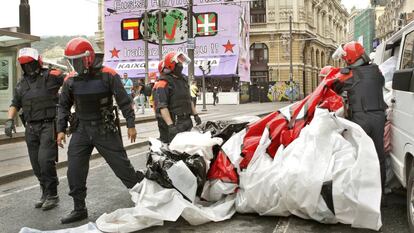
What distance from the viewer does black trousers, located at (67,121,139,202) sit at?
491cm

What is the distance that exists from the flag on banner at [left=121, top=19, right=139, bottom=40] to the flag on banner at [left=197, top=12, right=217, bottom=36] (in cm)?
794

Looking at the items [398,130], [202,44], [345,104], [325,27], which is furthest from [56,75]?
[325,27]

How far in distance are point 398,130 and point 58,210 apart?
3.66 m

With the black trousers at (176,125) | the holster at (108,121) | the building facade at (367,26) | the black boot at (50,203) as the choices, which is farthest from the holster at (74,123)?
the building facade at (367,26)

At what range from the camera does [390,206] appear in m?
5.00

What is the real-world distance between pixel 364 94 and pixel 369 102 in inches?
A: 3.8

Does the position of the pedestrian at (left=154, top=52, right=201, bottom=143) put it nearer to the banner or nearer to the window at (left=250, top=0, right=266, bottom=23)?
the banner

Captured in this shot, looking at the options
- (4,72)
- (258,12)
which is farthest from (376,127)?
(258,12)

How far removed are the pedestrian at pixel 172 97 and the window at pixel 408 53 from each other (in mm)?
2585

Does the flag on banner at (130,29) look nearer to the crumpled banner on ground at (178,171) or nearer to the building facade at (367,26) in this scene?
the building facade at (367,26)

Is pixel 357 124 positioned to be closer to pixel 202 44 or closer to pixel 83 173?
pixel 83 173

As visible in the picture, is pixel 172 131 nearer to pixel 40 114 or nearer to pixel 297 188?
pixel 40 114

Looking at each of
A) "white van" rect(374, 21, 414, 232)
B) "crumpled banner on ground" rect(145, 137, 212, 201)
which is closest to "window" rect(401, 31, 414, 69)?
"white van" rect(374, 21, 414, 232)

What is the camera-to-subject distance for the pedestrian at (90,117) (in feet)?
15.9
